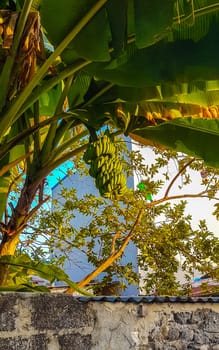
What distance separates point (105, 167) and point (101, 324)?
777 mm

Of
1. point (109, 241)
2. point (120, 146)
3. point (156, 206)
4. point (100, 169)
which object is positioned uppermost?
point (120, 146)

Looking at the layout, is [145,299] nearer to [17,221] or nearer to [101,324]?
[101,324]

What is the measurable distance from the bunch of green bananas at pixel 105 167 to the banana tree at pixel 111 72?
0.44 feet

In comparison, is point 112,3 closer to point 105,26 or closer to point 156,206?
point 105,26

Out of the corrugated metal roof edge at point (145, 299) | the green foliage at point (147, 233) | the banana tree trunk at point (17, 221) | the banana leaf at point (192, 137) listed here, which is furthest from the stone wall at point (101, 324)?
the green foliage at point (147, 233)

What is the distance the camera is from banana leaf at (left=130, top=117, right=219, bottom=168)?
260cm

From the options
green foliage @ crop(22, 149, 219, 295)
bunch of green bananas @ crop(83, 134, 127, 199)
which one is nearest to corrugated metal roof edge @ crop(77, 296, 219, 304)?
bunch of green bananas @ crop(83, 134, 127, 199)

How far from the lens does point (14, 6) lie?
269 cm

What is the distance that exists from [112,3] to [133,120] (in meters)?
0.70

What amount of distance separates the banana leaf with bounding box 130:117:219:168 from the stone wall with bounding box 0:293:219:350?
0.85 meters

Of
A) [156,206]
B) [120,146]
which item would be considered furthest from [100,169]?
[156,206]

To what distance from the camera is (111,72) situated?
246cm

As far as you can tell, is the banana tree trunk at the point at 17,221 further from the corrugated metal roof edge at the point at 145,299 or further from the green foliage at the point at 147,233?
the green foliage at the point at 147,233

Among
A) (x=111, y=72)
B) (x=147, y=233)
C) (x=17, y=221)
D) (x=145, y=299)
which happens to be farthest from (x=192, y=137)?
(x=147, y=233)
